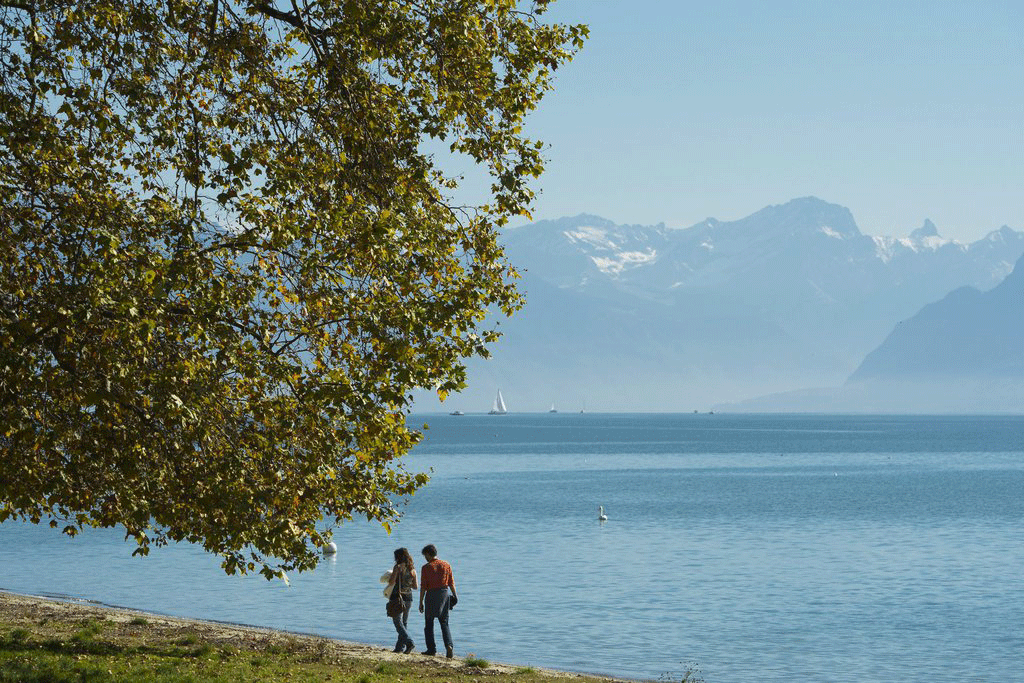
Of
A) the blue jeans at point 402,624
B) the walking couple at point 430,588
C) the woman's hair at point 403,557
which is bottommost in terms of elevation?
the blue jeans at point 402,624

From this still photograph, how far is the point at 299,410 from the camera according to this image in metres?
14.6

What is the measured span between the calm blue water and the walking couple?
606 centimetres

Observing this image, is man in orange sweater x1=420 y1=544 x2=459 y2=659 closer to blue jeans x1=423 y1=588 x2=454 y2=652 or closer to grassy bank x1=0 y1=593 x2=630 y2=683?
blue jeans x1=423 y1=588 x2=454 y2=652

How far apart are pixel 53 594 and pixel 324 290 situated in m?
32.4

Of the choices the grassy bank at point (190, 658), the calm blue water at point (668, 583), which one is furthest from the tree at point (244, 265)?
the calm blue water at point (668, 583)

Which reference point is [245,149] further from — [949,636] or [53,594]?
[53,594]

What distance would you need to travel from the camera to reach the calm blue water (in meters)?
33.5

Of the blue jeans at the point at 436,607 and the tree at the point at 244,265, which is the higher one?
the tree at the point at 244,265

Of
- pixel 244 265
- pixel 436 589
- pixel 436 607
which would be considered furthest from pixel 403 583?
pixel 244 265

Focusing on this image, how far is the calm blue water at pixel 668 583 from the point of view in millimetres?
33469

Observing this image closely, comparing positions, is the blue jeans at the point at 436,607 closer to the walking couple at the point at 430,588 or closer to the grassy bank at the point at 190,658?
the walking couple at the point at 430,588

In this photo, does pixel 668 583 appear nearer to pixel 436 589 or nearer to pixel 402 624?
pixel 402 624

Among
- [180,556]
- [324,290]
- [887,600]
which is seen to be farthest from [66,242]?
[180,556]

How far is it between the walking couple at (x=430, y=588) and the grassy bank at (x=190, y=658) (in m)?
0.56
